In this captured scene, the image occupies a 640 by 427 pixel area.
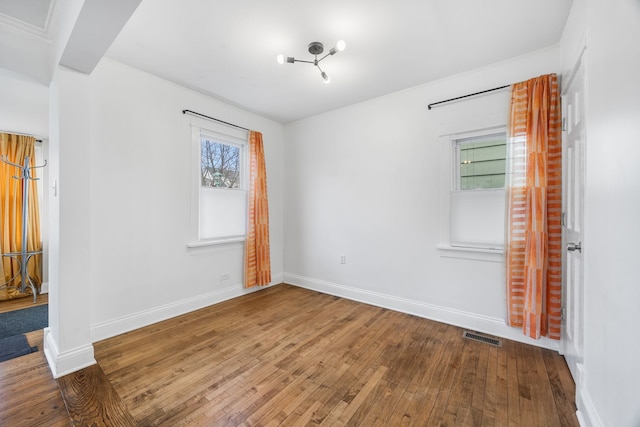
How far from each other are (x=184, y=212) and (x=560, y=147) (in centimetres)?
393

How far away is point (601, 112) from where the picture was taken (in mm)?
1258

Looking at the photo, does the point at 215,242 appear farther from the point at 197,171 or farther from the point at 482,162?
the point at 482,162

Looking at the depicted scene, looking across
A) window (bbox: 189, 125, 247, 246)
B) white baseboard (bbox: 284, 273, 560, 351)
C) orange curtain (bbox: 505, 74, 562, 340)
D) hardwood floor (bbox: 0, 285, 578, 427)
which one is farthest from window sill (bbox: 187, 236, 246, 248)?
orange curtain (bbox: 505, 74, 562, 340)

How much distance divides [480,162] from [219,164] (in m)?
3.30

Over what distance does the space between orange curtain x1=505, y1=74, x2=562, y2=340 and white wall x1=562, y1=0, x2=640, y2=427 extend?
827mm

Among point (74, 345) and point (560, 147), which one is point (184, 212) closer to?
point (74, 345)

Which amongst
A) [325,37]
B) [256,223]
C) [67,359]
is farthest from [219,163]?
[67,359]

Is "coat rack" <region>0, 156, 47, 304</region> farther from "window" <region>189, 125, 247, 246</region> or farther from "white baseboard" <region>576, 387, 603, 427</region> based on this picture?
"white baseboard" <region>576, 387, 603, 427</region>

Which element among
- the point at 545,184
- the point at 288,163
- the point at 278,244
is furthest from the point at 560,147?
the point at 278,244

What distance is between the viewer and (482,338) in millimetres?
2535

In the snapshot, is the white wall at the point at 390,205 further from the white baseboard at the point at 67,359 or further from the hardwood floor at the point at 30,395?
the hardwood floor at the point at 30,395

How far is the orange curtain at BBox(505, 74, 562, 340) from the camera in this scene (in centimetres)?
224

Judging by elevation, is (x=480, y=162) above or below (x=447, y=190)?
above

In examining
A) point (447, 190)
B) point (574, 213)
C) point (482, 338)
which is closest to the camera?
point (574, 213)
